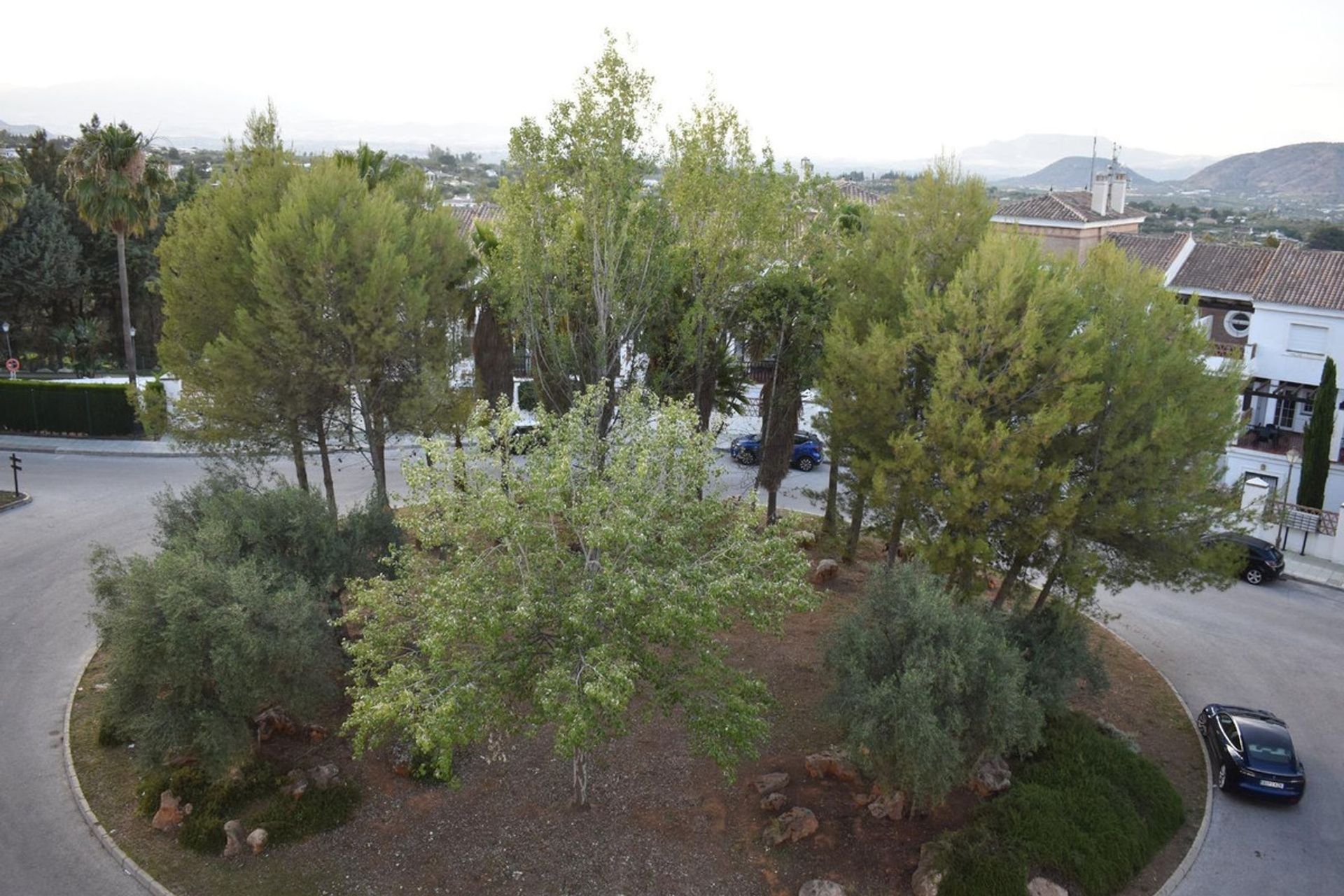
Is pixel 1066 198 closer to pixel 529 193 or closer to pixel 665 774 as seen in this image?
pixel 529 193

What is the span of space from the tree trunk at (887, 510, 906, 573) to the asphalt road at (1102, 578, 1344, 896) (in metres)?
6.21

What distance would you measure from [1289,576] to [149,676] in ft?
91.7

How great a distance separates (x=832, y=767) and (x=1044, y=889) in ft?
11.6

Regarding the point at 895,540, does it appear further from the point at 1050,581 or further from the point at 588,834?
the point at 588,834

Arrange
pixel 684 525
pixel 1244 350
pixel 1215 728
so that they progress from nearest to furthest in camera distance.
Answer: pixel 684 525 → pixel 1215 728 → pixel 1244 350

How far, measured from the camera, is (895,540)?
2028cm

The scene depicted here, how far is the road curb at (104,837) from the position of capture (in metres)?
13.4

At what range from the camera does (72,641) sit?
65.9ft

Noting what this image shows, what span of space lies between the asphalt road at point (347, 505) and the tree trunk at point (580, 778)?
4620mm

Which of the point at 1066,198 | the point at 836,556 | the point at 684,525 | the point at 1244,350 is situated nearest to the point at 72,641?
the point at 684,525

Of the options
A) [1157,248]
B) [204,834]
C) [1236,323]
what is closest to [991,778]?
[204,834]

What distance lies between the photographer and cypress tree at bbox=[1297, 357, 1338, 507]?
99.1 ft

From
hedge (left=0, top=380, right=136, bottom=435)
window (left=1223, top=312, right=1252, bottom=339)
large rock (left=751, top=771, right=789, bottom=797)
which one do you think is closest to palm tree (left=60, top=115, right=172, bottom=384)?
hedge (left=0, top=380, right=136, bottom=435)

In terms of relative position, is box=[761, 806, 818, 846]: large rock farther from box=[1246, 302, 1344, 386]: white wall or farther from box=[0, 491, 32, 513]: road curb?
box=[1246, 302, 1344, 386]: white wall
